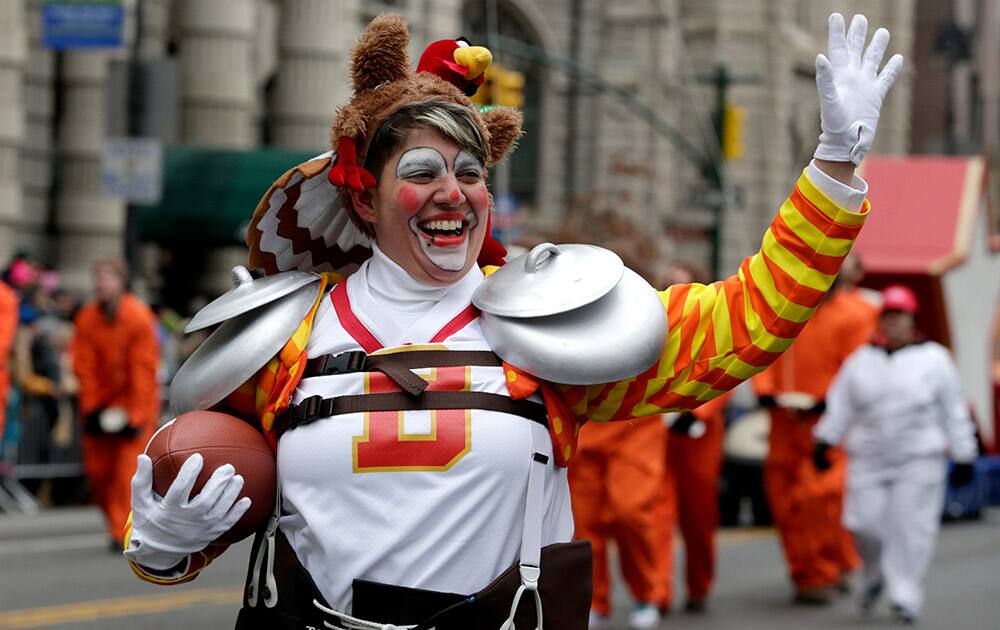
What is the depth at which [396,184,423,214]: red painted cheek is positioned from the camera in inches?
148

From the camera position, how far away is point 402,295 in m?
3.82

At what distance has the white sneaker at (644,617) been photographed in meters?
9.69

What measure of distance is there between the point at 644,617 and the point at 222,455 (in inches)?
248

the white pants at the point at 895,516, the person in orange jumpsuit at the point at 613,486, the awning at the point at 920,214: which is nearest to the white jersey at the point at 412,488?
the person in orange jumpsuit at the point at 613,486

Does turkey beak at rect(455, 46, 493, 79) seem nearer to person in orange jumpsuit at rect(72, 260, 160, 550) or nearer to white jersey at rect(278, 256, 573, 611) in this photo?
white jersey at rect(278, 256, 573, 611)

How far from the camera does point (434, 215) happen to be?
3.77 m

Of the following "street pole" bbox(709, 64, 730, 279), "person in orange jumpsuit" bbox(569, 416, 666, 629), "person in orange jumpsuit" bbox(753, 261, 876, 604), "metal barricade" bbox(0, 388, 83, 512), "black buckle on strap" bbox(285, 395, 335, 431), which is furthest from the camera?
"street pole" bbox(709, 64, 730, 279)

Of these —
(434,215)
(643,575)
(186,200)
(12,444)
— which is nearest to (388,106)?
(434,215)

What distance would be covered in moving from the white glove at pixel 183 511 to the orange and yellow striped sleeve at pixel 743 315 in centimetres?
71

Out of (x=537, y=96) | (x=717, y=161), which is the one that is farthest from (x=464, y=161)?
(x=537, y=96)

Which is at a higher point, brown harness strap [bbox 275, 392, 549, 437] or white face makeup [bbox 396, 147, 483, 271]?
white face makeup [bbox 396, 147, 483, 271]

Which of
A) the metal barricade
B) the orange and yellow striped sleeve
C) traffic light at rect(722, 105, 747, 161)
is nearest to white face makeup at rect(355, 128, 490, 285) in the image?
the orange and yellow striped sleeve

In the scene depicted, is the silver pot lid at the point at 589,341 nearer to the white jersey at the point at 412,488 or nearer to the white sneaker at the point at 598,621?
the white jersey at the point at 412,488

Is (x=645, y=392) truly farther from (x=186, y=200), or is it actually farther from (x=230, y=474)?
→ (x=186, y=200)
